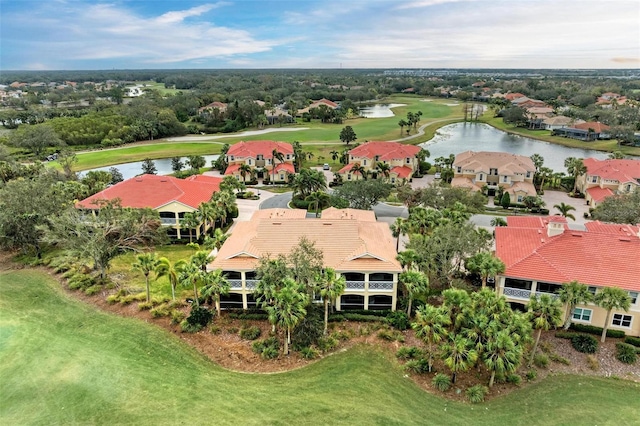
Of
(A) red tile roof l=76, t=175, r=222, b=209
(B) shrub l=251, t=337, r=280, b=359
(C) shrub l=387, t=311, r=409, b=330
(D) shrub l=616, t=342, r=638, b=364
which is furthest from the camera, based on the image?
(A) red tile roof l=76, t=175, r=222, b=209

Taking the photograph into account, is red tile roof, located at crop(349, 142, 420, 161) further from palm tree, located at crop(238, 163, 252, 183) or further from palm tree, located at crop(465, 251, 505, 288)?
palm tree, located at crop(465, 251, 505, 288)

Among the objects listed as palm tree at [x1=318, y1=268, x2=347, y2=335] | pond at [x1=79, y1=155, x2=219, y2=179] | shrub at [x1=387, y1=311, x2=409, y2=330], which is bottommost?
shrub at [x1=387, y1=311, x2=409, y2=330]

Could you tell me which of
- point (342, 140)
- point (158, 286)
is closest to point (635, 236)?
point (158, 286)

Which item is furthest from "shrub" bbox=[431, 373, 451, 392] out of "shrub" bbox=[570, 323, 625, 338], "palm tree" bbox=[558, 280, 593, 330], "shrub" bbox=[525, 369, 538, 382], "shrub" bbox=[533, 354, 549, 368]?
"shrub" bbox=[570, 323, 625, 338]

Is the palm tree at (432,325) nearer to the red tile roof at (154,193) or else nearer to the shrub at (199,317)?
the shrub at (199,317)

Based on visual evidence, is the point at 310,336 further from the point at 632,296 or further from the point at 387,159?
the point at 387,159

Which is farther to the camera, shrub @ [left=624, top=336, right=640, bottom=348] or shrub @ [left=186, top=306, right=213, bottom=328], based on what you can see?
shrub @ [left=186, top=306, right=213, bottom=328]
